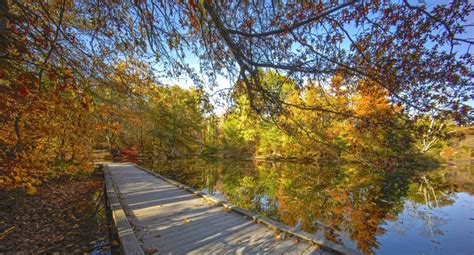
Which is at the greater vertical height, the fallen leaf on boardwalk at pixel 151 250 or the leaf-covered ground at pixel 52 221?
the fallen leaf on boardwalk at pixel 151 250

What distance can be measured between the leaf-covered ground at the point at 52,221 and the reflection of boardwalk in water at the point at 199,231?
0.79 m

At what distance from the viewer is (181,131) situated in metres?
26.8

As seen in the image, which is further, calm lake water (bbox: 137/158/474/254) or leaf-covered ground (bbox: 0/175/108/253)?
calm lake water (bbox: 137/158/474/254)

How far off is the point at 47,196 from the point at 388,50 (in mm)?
9826

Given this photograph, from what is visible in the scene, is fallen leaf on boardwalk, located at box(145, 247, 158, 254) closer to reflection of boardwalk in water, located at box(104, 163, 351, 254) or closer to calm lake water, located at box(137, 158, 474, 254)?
reflection of boardwalk in water, located at box(104, 163, 351, 254)

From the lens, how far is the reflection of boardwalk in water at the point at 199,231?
123 inches

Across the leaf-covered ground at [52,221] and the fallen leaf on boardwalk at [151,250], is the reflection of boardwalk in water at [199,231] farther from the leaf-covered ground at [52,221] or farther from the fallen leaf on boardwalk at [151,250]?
the leaf-covered ground at [52,221]

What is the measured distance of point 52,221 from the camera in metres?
5.09

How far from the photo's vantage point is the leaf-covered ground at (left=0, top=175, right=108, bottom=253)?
3.99 m

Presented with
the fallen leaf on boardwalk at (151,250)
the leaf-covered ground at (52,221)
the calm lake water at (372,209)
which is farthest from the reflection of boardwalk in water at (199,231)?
the calm lake water at (372,209)

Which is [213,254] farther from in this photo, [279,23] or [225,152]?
[225,152]

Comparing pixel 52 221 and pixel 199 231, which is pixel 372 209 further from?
pixel 52 221

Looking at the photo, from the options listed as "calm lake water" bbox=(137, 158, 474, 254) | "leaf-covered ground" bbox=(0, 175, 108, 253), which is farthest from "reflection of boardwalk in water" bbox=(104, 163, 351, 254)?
"calm lake water" bbox=(137, 158, 474, 254)

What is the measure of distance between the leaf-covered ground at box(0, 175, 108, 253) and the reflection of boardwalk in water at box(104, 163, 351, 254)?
2.58 feet
